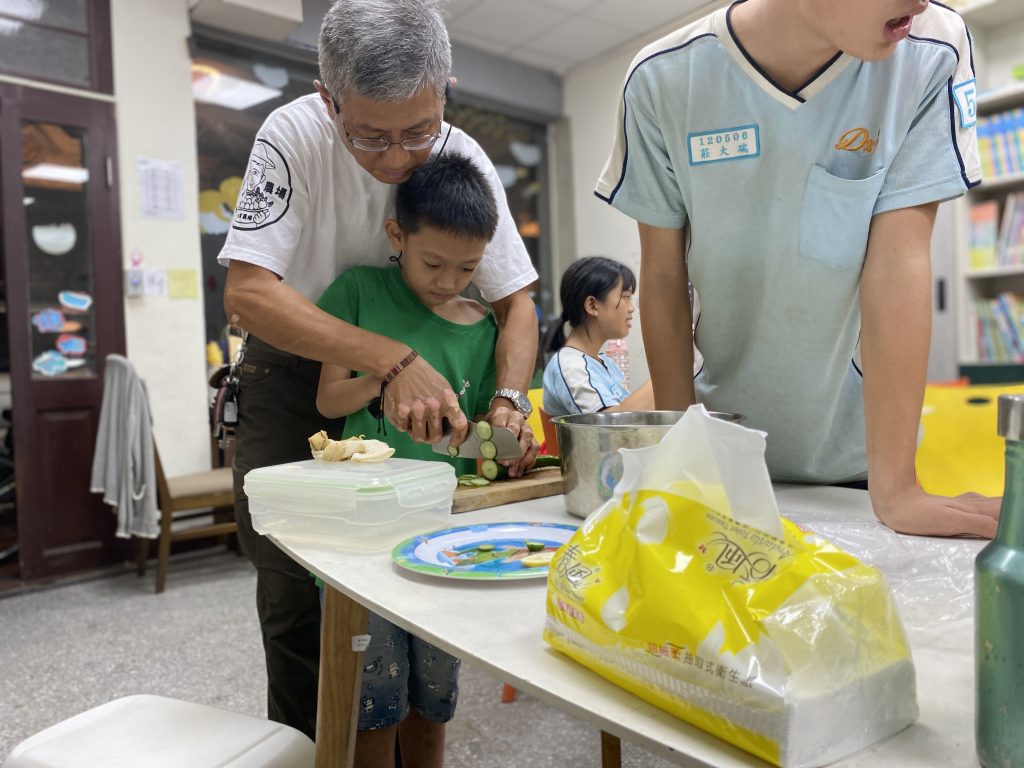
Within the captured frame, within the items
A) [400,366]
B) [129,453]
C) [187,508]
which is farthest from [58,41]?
[400,366]

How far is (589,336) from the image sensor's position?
241 centimetres

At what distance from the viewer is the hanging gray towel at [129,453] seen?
316 centimetres

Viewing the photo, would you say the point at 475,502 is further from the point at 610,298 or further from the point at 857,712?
the point at 610,298

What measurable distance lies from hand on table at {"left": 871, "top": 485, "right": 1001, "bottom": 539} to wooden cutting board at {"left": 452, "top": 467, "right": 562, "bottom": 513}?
421 millimetres

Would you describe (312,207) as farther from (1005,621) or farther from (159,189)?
(159,189)

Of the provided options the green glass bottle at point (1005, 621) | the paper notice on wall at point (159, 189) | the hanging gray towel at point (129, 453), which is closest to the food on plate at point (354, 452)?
the green glass bottle at point (1005, 621)

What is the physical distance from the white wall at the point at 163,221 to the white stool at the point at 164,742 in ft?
9.22

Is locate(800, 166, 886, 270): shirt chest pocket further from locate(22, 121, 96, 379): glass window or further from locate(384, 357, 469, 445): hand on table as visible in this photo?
locate(22, 121, 96, 379): glass window

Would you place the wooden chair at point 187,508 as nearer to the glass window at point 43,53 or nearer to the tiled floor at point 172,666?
the tiled floor at point 172,666

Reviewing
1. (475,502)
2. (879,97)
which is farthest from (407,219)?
(879,97)

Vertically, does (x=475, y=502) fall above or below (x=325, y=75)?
below

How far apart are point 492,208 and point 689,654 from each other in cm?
99

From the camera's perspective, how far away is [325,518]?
0.82 m

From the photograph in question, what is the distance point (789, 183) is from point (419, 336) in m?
0.62
